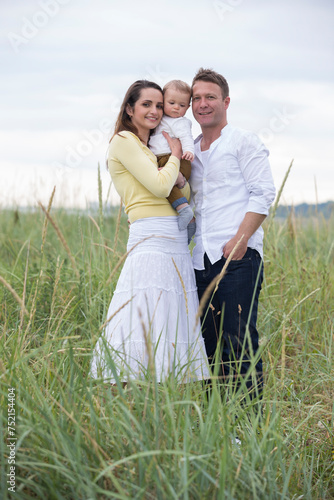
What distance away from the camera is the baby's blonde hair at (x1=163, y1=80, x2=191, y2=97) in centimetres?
287

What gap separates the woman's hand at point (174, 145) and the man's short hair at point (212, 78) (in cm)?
35

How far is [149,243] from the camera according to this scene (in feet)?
8.88

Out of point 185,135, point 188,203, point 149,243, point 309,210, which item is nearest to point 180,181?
point 188,203

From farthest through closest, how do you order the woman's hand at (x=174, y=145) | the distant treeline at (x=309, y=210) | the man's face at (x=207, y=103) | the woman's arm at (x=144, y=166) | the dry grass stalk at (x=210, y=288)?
the distant treeline at (x=309, y=210), the man's face at (x=207, y=103), the woman's hand at (x=174, y=145), the woman's arm at (x=144, y=166), the dry grass stalk at (x=210, y=288)

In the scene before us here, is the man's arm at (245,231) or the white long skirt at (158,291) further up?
the man's arm at (245,231)

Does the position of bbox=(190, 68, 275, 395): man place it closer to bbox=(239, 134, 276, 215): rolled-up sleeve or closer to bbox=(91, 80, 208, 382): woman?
bbox=(239, 134, 276, 215): rolled-up sleeve

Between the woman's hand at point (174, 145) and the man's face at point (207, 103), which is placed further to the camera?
the man's face at point (207, 103)

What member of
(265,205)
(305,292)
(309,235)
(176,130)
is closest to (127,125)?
(176,130)

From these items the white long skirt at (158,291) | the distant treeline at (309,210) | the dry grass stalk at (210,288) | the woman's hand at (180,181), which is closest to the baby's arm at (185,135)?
the woman's hand at (180,181)

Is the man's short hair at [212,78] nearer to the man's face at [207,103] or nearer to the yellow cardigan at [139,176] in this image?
the man's face at [207,103]

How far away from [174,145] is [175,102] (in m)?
0.26

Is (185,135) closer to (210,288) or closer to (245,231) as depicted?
(245,231)

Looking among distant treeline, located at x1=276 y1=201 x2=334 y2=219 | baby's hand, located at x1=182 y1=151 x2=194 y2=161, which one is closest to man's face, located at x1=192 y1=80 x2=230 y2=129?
baby's hand, located at x1=182 y1=151 x2=194 y2=161

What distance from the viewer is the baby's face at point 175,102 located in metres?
2.87
